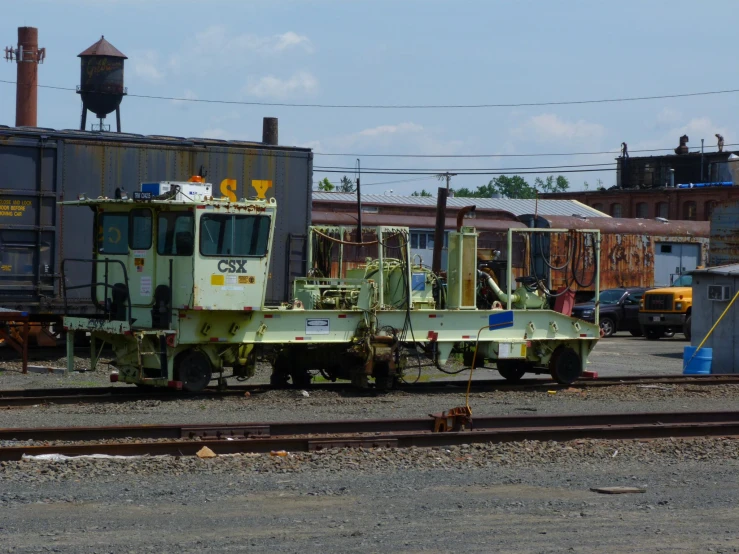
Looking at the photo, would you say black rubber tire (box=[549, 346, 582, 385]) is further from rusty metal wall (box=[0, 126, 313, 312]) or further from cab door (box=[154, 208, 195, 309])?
cab door (box=[154, 208, 195, 309])

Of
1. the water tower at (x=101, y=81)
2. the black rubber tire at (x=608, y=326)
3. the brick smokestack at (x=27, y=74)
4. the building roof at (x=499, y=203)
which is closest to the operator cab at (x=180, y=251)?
the black rubber tire at (x=608, y=326)

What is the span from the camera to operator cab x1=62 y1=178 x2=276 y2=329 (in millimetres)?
14031

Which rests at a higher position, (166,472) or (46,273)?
(46,273)

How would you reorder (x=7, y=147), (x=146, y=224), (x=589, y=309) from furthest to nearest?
1. (x=589, y=309)
2. (x=7, y=147)
3. (x=146, y=224)

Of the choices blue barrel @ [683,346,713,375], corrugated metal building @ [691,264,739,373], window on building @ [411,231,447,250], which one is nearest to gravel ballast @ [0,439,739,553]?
blue barrel @ [683,346,713,375]

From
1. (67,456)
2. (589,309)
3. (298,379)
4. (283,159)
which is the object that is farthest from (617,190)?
(67,456)

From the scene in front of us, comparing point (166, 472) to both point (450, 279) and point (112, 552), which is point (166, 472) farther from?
point (450, 279)

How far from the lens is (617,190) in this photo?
234ft

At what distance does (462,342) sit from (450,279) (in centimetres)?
100

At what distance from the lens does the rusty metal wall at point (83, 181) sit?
18.9 m

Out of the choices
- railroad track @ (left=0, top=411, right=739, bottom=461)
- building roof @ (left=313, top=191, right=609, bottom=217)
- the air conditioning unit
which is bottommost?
railroad track @ (left=0, top=411, right=739, bottom=461)

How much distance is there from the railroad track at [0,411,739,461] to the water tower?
1334 inches

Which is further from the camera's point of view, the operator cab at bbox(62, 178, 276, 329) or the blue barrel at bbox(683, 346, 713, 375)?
the blue barrel at bbox(683, 346, 713, 375)

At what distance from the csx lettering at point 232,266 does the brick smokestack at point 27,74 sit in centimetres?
3525
